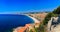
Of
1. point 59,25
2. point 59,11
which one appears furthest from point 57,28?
point 59,11

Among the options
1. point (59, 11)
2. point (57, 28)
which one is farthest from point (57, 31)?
point (59, 11)

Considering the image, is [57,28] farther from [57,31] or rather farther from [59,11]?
[59,11]

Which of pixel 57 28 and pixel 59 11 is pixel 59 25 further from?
pixel 59 11

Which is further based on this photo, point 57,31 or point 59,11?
point 59,11

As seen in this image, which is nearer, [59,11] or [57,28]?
[57,28]
